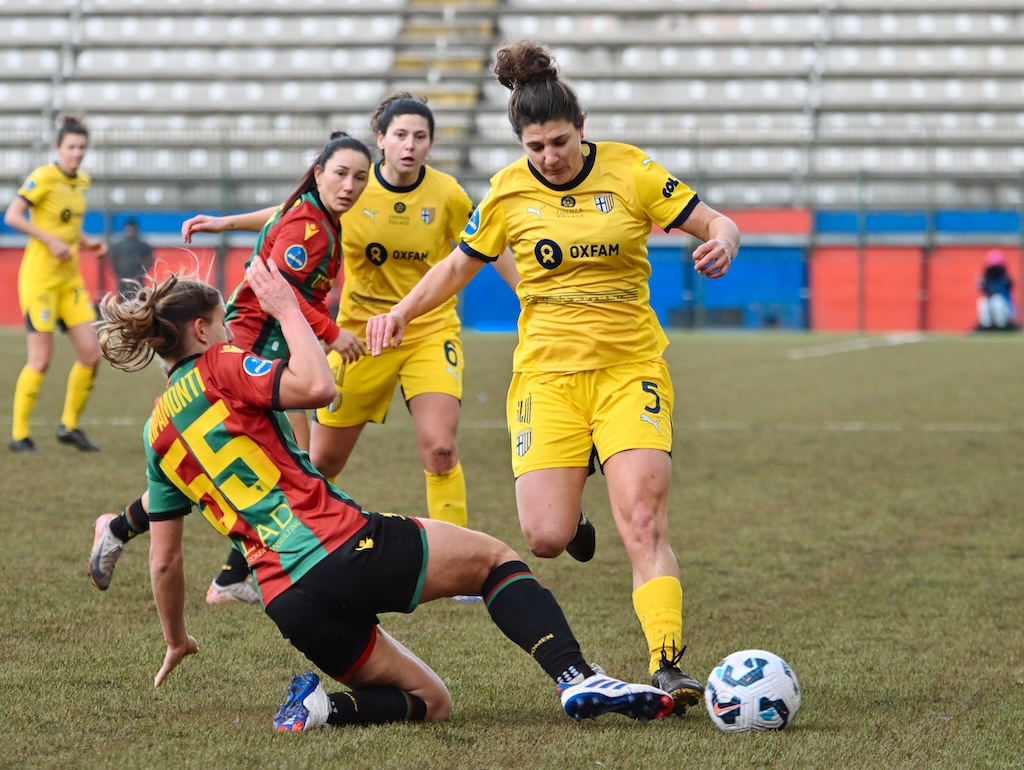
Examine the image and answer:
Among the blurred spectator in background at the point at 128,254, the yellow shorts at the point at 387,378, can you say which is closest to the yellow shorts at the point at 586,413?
the yellow shorts at the point at 387,378

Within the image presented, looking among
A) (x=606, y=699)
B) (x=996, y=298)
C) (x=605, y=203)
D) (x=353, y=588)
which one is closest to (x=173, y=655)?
(x=353, y=588)

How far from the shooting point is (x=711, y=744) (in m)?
3.51

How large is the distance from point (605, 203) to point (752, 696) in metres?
1.60

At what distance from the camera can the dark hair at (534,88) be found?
13.6 feet

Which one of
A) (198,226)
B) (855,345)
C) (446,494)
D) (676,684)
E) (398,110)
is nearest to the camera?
(676,684)

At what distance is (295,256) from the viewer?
5.18 metres

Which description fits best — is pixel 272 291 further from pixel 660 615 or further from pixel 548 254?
pixel 660 615

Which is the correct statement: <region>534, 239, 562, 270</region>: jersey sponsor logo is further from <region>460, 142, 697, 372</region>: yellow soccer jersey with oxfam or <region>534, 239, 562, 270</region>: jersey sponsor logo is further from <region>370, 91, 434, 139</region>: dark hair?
<region>370, 91, 434, 139</region>: dark hair

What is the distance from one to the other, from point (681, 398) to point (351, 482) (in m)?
6.08

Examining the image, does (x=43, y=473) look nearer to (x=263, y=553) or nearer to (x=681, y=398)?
(x=263, y=553)

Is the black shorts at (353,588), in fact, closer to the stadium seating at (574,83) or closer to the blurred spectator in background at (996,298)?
the blurred spectator in background at (996,298)

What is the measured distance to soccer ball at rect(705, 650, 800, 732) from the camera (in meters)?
3.62

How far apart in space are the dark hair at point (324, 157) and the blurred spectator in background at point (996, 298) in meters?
19.4

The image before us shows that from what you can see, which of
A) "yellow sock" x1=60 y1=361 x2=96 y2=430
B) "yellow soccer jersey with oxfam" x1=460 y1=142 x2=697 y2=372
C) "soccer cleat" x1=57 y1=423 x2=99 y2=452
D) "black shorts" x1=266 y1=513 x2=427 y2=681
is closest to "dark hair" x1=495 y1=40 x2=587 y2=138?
"yellow soccer jersey with oxfam" x1=460 y1=142 x2=697 y2=372
